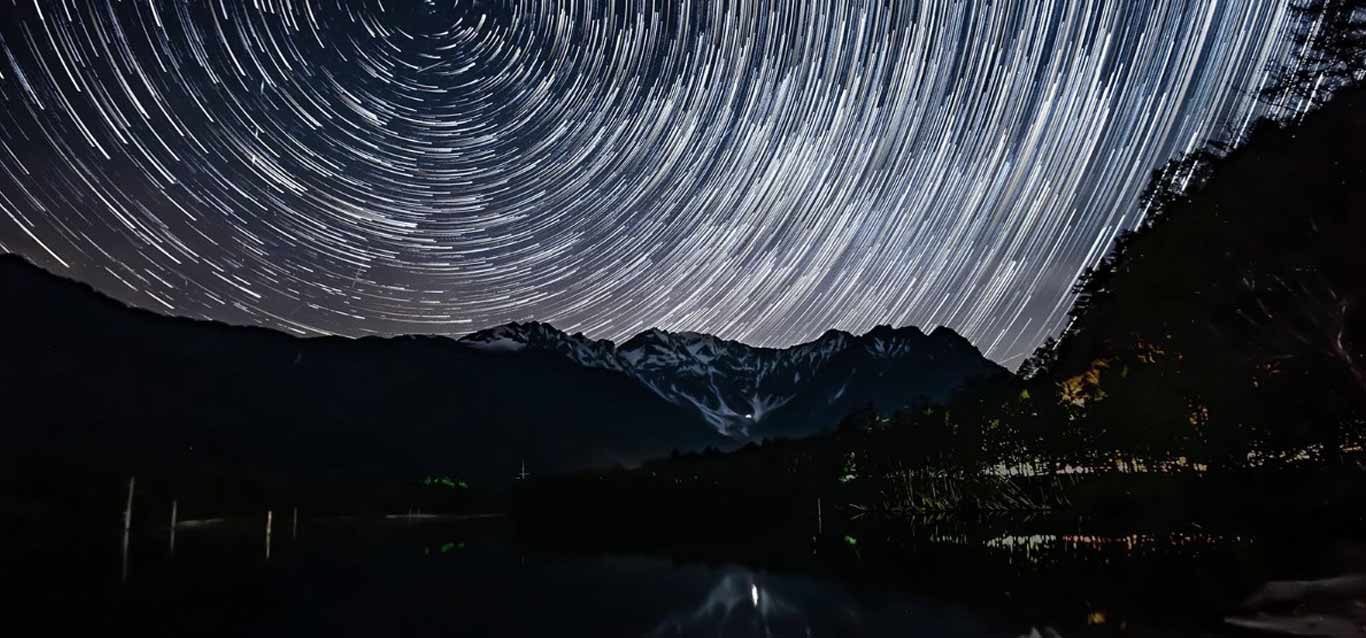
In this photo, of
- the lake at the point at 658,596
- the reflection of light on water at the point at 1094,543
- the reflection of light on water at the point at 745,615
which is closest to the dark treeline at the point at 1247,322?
the reflection of light on water at the point at 1094,543

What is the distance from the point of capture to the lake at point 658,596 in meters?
16.6

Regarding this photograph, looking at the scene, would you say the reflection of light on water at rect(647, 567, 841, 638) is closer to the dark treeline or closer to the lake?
the lake

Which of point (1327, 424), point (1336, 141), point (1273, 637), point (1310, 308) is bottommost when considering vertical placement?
point (1273, 637)

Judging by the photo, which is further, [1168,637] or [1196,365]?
[1196,365]

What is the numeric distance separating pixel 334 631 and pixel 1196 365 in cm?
2272

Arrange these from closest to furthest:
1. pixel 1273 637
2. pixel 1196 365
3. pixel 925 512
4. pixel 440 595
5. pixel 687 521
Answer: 1. pixel 1273 637
2. pixel 440 595
3. pixel 1196 365
4. pixel 925 512
5. pixel 687 521

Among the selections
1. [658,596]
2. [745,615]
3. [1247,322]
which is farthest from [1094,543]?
[745,615]

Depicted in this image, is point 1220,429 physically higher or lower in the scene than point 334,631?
higher

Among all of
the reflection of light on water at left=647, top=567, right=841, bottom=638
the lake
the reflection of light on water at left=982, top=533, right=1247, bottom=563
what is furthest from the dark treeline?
the reflection of light on water at left=647, top=567, right=841, bottom=638

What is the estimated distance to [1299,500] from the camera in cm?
3303

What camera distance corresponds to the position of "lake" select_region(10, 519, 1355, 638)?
16.6 m

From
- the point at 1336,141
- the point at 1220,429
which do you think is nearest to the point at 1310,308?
the point at 1336,141

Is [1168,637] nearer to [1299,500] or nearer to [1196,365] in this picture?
[1196,365]

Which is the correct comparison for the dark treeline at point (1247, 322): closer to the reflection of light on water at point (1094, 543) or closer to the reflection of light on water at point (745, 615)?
the reflection of light on water at point (1094, 543)
